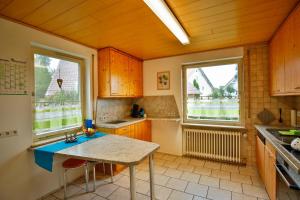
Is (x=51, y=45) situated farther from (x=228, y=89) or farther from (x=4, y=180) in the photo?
(x=228, y=89)

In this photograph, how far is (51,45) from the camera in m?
A: 2.20

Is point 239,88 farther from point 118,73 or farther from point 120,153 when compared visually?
point 120,153

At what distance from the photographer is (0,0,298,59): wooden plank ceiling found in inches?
60.5

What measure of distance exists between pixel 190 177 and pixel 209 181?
0.30 metres

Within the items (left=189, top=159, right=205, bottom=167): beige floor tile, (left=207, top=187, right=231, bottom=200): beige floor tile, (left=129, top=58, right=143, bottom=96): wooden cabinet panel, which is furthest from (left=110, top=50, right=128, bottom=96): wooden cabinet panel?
(left=207, top=187, right=231, bottom=200): beige floor tile

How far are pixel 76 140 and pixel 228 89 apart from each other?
116 inches

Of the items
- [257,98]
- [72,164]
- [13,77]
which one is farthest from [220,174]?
[13,77]

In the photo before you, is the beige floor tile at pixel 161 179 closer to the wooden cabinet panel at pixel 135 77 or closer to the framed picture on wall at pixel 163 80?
the wooden cabinet panel at pixel 135 77

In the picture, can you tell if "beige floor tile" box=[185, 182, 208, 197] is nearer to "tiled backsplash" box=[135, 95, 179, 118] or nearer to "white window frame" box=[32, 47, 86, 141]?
"tiled backsplash" box=[135, 95, 179, 118]

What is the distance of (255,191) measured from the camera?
2105 mm

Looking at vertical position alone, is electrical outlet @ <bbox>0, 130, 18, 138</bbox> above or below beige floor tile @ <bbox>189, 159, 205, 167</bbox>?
above

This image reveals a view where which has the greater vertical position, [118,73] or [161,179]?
[118,73]

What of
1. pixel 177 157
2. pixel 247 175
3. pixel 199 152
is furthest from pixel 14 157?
pixel 247 175

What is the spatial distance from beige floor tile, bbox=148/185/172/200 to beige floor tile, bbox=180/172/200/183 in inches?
17.1
